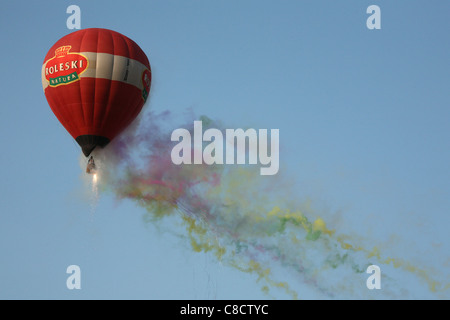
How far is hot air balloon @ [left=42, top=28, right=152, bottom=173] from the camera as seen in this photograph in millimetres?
68938

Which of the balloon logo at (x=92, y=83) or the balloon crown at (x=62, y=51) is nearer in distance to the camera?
the balloon logo at (x=92, y=83)

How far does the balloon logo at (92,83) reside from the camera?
226ft

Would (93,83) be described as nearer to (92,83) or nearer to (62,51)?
(92,83)

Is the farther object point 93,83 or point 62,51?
point 62,51

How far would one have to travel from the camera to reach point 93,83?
226 ft

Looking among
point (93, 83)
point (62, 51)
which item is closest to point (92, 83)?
point (93, 83)

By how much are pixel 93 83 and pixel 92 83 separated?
5 centimetres

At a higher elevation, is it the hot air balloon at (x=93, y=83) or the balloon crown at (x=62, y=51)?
the balloon crown at (x=62, y=51)
